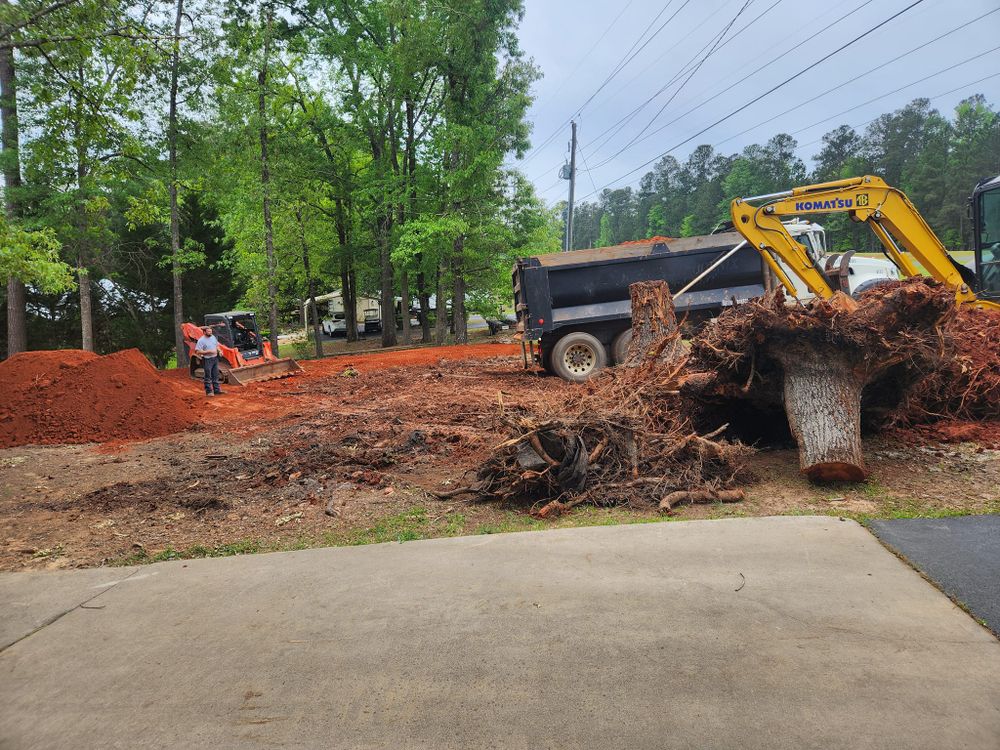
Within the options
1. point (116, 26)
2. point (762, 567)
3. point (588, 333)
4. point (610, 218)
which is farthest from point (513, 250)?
point (610, 218)

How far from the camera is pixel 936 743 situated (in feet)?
7.73

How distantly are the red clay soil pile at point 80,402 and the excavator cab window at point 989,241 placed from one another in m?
13.8

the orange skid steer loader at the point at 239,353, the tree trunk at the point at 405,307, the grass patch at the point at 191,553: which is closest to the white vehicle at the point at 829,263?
the grass patch at the point at 191,553

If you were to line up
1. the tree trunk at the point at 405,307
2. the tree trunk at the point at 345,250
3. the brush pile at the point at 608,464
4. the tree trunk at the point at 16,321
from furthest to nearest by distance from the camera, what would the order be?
1. the tree trunk at the point at 345,250
2. the tree trunk at the point at 405,307
3. the tree trunk at the point at 16,321
4. the brush pile at the point at 608,464

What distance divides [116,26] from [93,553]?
6.77m

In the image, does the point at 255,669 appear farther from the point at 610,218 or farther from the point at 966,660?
the point at 610,218

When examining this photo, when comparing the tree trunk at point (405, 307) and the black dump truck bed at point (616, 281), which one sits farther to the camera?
the tree trunk at point (405, 307)

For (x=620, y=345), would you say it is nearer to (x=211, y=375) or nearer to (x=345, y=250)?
(x=211, y=375)

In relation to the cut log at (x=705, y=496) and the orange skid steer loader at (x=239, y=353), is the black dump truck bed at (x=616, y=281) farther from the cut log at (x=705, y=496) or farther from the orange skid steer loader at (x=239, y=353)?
the orange skid steer loader at (x=239, y=353)

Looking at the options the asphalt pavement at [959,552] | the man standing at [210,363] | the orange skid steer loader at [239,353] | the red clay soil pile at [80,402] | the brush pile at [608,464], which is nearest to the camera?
the asphalt pavement at [959,552]

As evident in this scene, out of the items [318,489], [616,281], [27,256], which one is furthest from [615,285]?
[27,256]

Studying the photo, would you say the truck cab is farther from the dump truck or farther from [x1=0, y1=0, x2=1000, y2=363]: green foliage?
[x1=0, y1=0, x2=1000, y2=363]: green foliage

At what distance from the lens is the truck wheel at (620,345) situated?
1352cm

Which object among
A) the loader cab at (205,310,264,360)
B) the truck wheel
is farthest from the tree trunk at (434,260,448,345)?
the truck wheel
